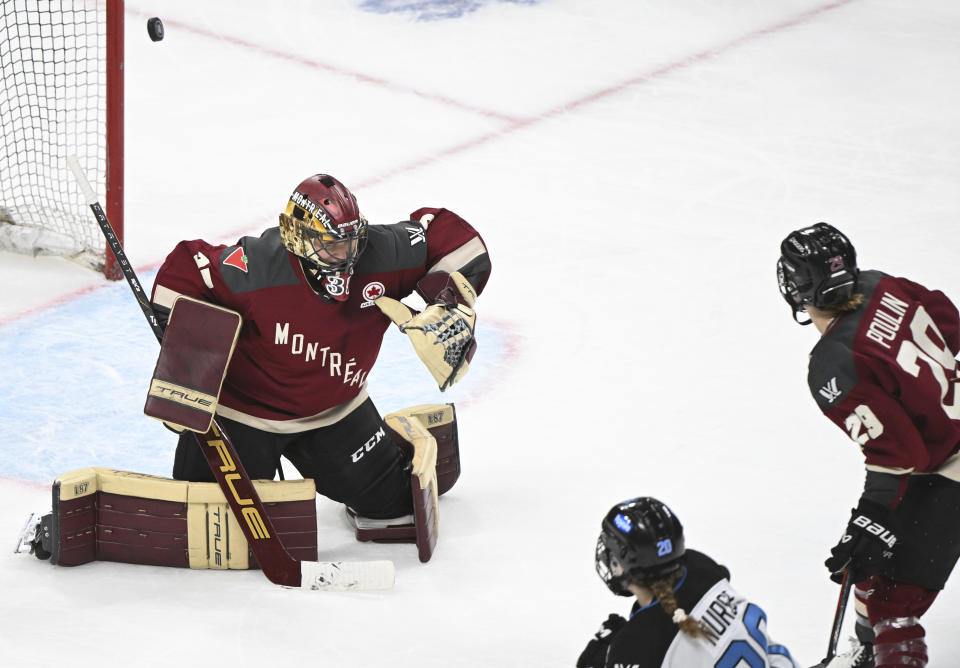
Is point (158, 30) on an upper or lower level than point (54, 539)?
upper

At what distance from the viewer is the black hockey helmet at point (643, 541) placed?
2.36 m

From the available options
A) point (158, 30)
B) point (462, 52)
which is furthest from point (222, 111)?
point (158, 30)

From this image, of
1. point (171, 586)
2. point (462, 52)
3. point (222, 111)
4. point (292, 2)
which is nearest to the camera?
point (171, 586)

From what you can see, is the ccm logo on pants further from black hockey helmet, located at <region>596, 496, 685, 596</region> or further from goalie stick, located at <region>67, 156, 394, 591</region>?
black hockey helmet, located at <region>596, 496, 685, 596</region>

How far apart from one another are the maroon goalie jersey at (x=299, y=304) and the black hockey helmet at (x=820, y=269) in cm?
97

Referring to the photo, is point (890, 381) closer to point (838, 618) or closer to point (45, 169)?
point (838, 618)

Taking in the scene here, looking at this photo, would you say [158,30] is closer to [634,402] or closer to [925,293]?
[634,402]

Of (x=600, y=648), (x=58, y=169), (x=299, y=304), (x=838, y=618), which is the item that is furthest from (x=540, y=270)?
(x=600, y=648)

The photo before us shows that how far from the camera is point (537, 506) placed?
157 inches

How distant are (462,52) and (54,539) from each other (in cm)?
521

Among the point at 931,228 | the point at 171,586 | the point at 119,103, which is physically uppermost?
the point at 119,103

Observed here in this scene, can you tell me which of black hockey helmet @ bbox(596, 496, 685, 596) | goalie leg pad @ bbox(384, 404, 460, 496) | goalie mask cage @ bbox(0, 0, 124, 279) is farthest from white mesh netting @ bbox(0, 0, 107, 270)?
black hockey helmet @ bbox(596, 496, 685, 596)

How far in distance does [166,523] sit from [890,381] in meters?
1.83

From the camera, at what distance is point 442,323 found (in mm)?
3381
